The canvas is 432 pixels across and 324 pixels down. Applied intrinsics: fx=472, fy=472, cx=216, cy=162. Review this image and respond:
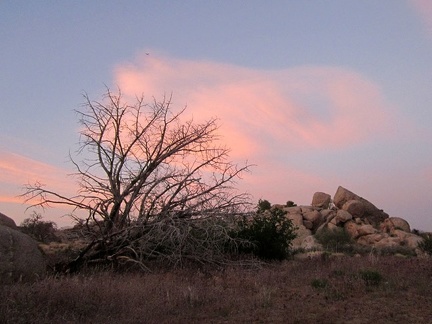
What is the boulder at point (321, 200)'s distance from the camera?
4648 centimetres

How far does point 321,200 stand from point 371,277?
36.3 m

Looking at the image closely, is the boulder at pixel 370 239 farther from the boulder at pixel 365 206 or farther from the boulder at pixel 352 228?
the boulder at pixel 365 206

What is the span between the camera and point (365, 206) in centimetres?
4209

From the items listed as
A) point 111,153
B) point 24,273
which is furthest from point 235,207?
point 24,273

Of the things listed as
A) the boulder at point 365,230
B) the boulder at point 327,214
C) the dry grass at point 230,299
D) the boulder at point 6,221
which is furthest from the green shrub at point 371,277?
the boulder at point 327,214

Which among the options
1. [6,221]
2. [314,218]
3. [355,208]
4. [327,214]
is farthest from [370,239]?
[6,221]

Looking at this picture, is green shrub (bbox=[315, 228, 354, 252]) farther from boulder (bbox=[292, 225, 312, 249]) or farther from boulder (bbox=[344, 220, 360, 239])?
boulder (bbox=[292, 225, 312, 249])

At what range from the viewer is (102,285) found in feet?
34.7

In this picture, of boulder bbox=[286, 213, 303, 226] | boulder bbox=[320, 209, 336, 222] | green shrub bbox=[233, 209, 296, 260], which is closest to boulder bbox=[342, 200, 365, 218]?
boulder bbox=[320, 209, 336, 222]

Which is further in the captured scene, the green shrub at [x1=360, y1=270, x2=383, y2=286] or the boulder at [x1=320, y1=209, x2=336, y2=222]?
the boulder at [x1=320, y1=209, x2=336, y2=222]

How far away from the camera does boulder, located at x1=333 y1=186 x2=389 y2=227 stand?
4181 cm

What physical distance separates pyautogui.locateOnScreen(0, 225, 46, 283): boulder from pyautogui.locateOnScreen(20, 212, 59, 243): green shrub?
42.0ft

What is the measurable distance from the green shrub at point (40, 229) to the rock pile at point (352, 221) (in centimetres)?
1746

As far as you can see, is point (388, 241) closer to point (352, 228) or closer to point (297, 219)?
point (352, 228)
